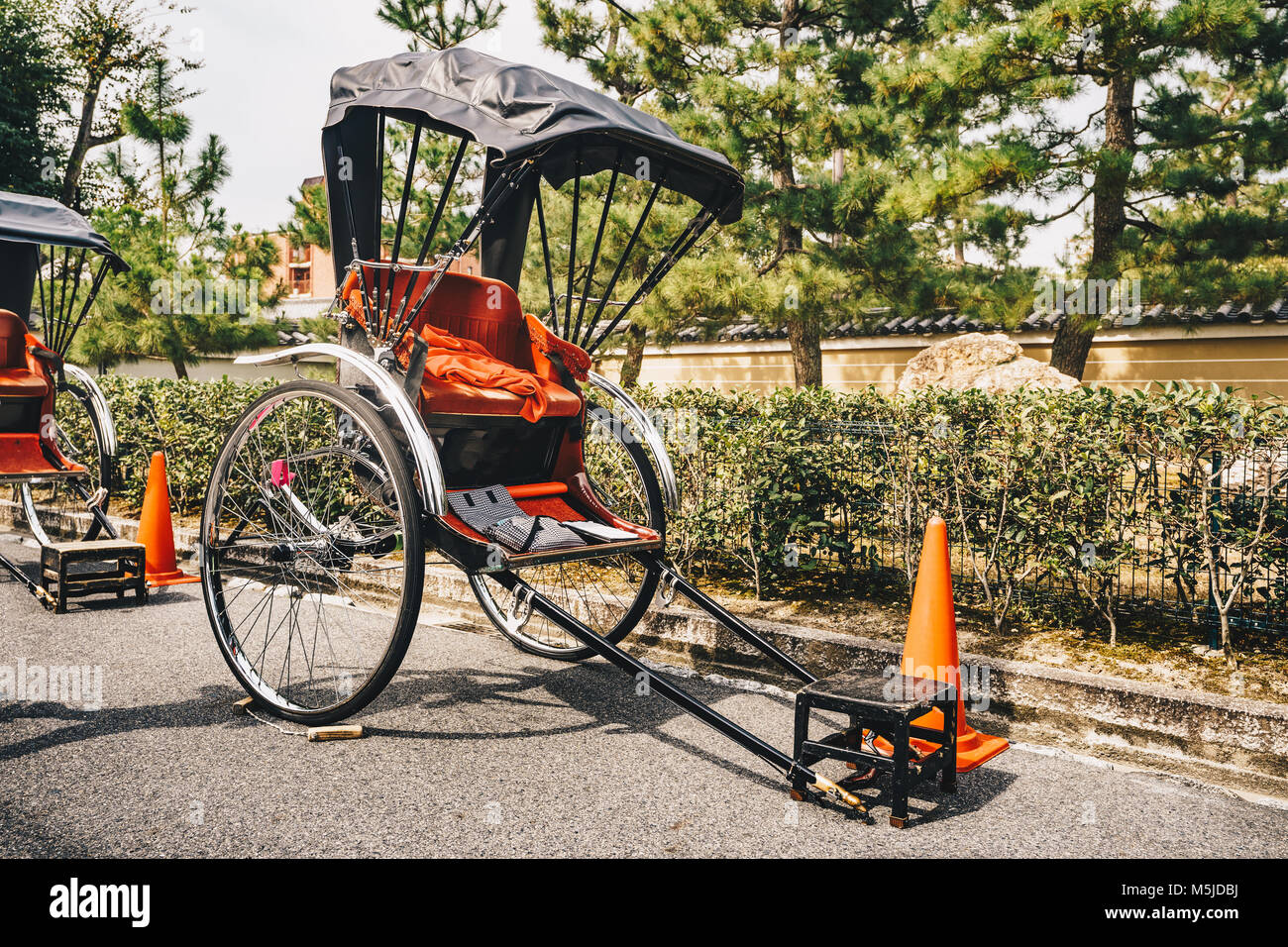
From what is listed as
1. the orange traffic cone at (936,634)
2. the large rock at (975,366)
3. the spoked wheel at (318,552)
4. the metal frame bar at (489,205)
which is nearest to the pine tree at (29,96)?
the large rock at (975,366)

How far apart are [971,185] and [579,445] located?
4981 mm

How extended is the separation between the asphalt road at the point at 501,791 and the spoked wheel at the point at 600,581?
475 mm

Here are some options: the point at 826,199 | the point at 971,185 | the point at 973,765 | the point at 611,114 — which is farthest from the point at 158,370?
the point at 973,765

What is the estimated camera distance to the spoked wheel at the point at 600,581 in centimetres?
404

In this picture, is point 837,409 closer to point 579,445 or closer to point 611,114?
point 579,445

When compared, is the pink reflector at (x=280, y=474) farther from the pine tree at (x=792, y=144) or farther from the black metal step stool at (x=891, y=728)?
the pine tree at (x=792, y=144)

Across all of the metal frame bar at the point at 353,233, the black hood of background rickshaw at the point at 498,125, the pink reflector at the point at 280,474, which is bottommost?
the pink reflector at the point at 280,474

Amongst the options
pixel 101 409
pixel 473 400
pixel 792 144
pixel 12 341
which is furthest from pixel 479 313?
pixel 792 144

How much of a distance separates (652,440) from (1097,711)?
6.73ft

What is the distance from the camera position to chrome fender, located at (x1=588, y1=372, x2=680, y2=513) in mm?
3953

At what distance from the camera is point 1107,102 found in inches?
377

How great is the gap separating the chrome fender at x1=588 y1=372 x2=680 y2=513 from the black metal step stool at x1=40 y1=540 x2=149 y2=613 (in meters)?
3.22

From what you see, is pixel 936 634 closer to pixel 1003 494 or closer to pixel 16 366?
pixel 1003 494

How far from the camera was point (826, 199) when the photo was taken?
9.12 m
